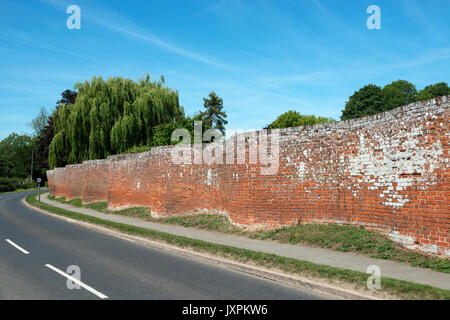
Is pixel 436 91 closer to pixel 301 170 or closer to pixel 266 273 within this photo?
pixel 301 170

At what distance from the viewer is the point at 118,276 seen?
8.69 m

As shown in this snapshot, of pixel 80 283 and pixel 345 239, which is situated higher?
pixel 345 239

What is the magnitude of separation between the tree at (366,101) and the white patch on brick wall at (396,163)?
4546 centimetres

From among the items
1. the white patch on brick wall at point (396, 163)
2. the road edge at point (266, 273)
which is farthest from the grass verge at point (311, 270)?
the white patch on brick wall at point (396, 163)

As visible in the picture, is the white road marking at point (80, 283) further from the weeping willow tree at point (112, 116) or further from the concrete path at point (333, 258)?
the weeping willow tree at point (112, 116)

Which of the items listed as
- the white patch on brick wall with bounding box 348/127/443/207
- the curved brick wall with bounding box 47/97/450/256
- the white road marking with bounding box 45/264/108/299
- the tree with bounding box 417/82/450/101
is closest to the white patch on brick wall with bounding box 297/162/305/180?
the curved brick wall with bounding box 47/97/450/256

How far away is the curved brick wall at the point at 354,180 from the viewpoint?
888 cm

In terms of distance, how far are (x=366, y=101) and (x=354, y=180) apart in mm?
46730

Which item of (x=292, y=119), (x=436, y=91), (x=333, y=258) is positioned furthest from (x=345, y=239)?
(x=436, y=91)

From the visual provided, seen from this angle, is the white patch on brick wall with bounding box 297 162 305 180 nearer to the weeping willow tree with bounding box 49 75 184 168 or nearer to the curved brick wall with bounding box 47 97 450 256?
the curved brick wall with bounding box 47 97 450 256

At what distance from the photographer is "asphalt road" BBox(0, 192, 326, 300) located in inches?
284

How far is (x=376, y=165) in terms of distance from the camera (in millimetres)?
10438

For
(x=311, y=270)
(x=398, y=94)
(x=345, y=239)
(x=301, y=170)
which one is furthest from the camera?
(x=398, y=94)
